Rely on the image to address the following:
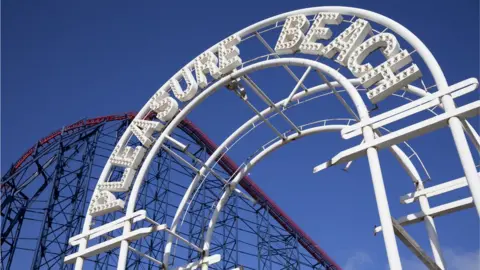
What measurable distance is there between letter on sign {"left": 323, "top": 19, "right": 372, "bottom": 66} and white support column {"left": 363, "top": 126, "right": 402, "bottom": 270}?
1.62 m

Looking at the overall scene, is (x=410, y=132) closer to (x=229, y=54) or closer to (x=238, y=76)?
(x=238, y=76)

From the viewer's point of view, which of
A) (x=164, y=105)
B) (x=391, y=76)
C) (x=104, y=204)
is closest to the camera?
(x=391, y=76)

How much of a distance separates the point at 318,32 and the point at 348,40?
29.6 inches

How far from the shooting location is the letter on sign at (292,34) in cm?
1007

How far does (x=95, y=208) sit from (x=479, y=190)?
7185mm

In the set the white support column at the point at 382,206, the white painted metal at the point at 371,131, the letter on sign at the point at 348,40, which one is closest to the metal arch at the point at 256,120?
the white painted metal at the point at 371,131

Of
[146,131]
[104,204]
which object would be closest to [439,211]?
[146,131]

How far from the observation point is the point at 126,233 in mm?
10453

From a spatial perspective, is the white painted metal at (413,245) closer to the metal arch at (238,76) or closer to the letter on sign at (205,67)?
the metal arch at (238,76)

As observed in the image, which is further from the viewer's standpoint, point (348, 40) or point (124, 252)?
point (124, 252)

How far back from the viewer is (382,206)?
739 cm

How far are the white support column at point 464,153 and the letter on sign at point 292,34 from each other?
3222mm

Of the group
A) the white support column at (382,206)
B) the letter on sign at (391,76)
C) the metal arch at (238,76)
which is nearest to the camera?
the white support column at (382,206)

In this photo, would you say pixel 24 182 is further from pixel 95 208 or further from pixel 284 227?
pixel 95 208
